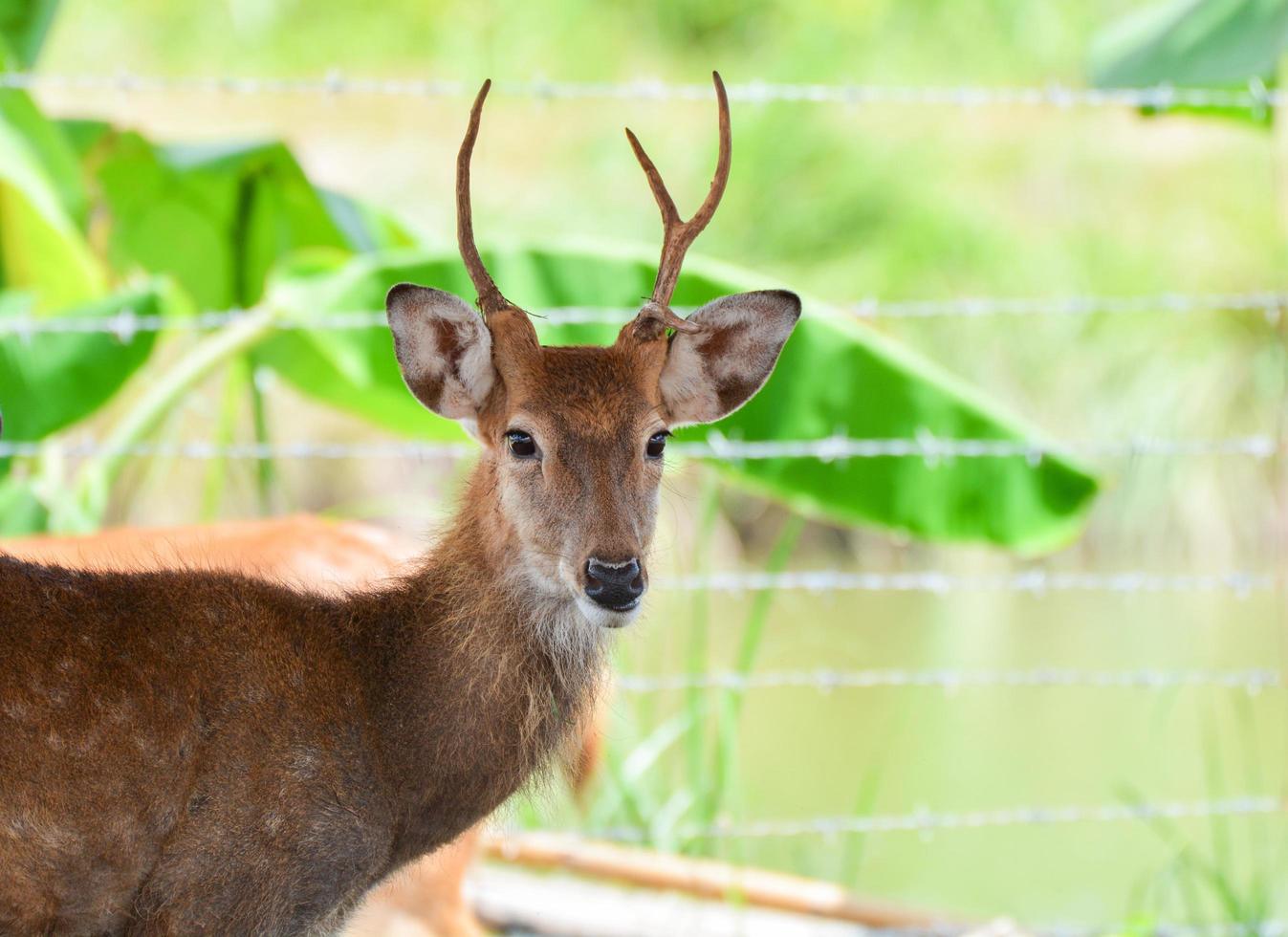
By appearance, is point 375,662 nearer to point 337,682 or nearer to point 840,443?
point 337,682

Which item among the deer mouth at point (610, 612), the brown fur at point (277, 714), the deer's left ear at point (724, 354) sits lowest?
the brown fur at point (277, 714)

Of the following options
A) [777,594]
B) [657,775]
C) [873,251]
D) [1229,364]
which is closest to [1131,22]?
[657,775]

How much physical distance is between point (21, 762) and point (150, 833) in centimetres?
Answer: 22

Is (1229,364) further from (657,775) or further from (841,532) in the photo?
(657,775)

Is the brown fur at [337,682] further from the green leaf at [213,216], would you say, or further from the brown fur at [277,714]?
the green leaf at [213,216]

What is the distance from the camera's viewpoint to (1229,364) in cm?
1266

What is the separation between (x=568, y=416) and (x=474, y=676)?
0.49 meters

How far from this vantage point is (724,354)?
10.4 feet

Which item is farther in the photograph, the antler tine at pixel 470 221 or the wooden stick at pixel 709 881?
the wooden stick at pixel 709 881

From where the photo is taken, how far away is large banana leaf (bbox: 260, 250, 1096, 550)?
4727 millimetres

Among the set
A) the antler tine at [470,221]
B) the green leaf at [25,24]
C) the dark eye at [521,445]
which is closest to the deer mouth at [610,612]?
the dark eye at [521,445]

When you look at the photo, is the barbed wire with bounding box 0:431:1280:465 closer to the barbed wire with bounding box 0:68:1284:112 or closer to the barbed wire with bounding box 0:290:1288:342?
the barbed wire with bounding box 0:290:1288:342

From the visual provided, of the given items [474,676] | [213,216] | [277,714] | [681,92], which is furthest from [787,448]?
[213,216]

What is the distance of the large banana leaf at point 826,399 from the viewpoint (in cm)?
473
